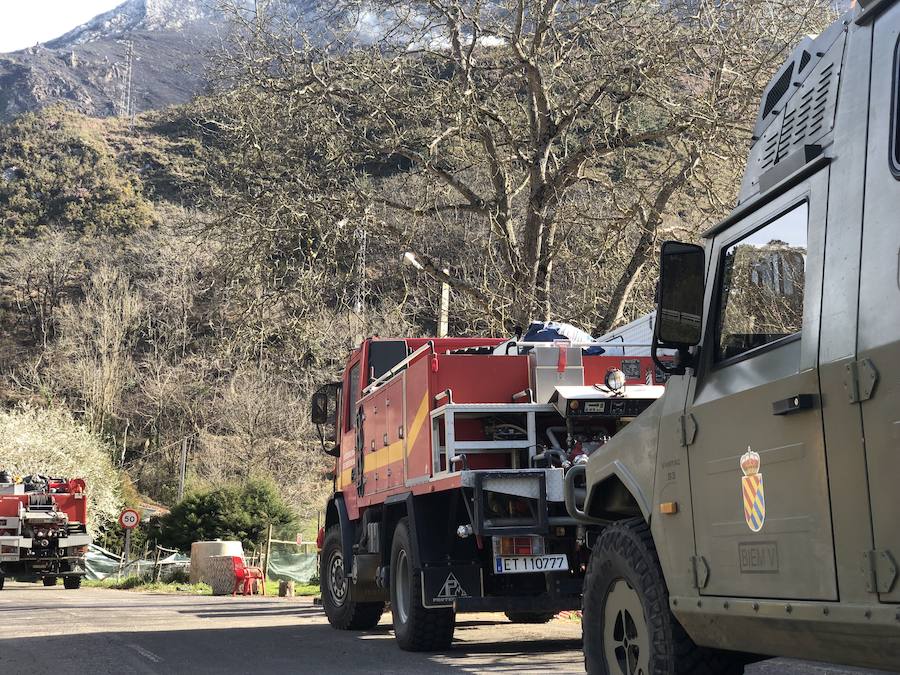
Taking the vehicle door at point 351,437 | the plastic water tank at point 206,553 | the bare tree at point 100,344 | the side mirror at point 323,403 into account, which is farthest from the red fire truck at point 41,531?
the bare tree at point 100,344

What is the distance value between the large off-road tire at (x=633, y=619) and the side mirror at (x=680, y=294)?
1.09 m

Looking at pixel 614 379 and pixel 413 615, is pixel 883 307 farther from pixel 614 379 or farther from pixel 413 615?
pixel 413 615

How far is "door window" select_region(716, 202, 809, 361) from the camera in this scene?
14.8 feet

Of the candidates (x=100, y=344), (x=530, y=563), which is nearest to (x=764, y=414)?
(x=530, y=563)

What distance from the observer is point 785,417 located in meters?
4.32

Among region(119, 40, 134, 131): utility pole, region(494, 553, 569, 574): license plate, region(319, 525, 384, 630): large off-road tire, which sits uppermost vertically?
region(119, 40, 134, 131): utility pole

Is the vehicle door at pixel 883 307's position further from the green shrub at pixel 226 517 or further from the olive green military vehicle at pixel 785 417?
the green shrub at pixel 226 517

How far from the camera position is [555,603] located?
9117mm

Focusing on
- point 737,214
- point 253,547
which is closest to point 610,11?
point 737,214

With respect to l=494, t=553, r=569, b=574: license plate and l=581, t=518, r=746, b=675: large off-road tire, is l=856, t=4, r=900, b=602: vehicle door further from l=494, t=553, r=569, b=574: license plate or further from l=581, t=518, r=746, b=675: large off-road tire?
l=494, t=553, r=569, b=574: license plate

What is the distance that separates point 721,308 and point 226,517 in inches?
1272

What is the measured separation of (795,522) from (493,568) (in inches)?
206

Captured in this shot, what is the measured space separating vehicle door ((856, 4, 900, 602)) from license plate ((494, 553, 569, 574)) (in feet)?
17.2

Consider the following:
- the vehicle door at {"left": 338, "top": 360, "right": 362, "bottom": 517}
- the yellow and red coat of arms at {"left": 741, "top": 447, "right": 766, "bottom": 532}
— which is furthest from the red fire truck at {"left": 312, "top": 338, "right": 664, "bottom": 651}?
the yellow and red coat of arms at {"left": 741, "top": 447, "right": 766, "bottom": 532}
